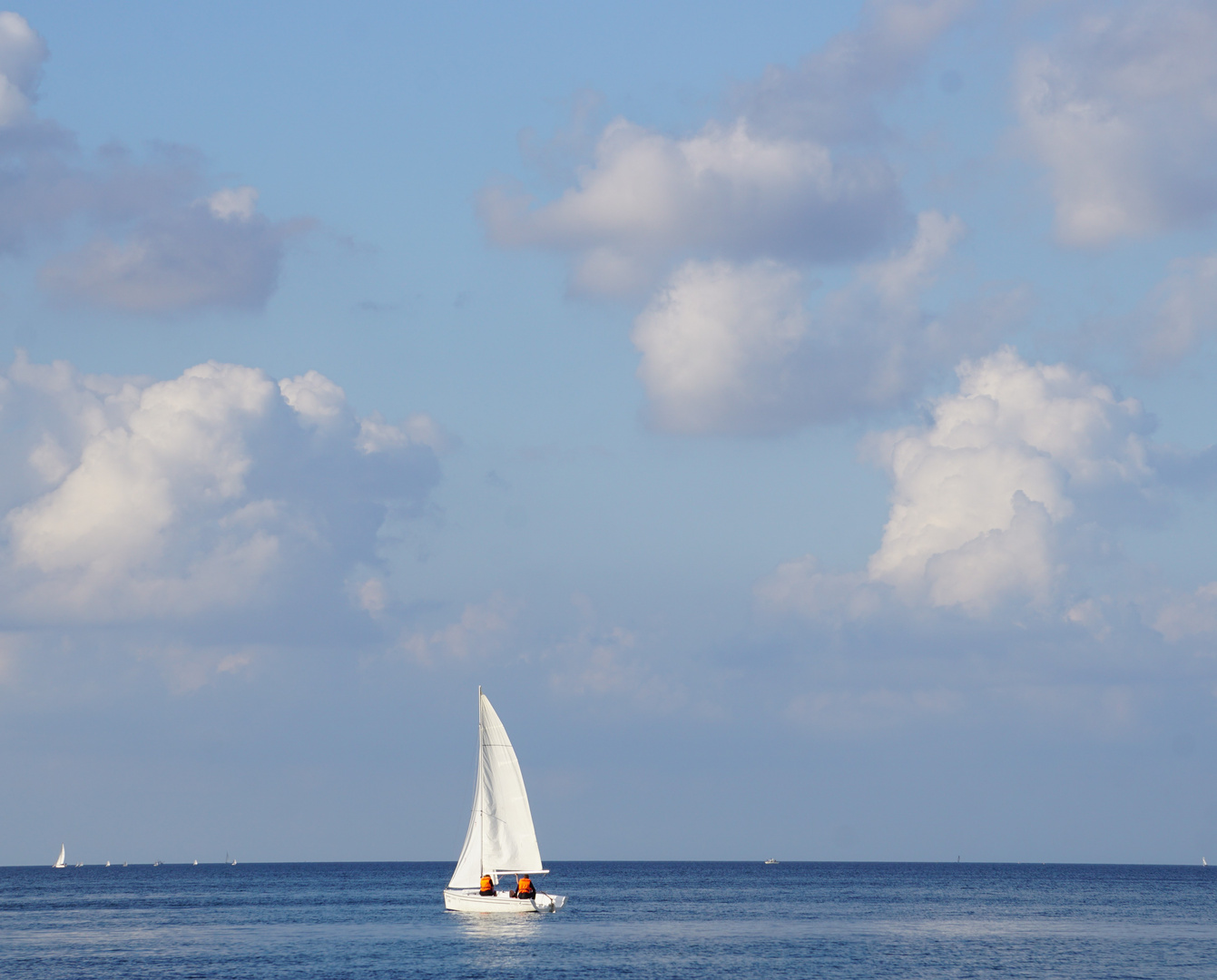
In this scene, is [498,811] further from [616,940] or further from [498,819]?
[616,940]

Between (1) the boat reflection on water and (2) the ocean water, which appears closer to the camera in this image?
(2) the ocean water

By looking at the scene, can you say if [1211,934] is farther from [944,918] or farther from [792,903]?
[792,903]

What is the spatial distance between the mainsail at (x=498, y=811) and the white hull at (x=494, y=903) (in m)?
1.88

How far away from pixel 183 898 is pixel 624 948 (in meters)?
105

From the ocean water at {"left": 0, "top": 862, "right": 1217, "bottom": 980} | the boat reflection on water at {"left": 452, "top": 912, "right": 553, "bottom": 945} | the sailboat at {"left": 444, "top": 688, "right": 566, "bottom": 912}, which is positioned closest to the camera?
the ocean water at {"left": 0, "top": 862, "right": 1217, "bottom": 980}

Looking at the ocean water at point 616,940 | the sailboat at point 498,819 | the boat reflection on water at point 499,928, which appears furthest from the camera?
the sailboat at point 498,819

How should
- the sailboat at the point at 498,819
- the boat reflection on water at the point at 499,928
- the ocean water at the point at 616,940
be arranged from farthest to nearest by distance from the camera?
1. the sailboat at the point at 498,819
2. the boat reflection on water at the point at 499,928
3. the ocean water at the point at 616,940

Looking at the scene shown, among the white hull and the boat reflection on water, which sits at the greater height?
the white hull

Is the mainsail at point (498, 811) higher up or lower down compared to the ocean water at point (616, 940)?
higher up

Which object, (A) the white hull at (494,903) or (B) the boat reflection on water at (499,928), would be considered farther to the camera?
(A) the white hull at (494,903)

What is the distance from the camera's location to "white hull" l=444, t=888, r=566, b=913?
10594cm

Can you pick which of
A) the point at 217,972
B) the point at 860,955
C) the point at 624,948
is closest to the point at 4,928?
the point at 217,972

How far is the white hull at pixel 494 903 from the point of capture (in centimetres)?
10594

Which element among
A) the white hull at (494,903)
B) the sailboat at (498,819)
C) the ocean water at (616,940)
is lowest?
the ocean water at (616,940)
